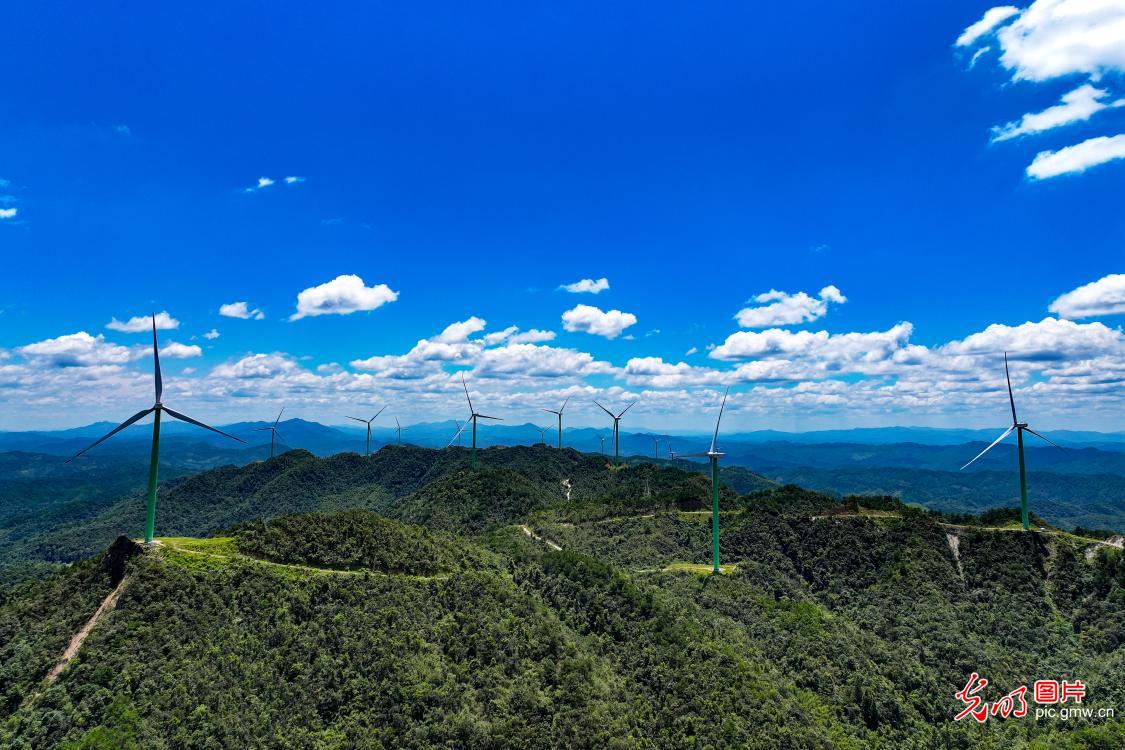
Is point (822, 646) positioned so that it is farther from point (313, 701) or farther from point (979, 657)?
point (313, 701)

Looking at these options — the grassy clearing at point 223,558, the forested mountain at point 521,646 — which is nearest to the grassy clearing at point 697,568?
the forested mountain at point 521,646

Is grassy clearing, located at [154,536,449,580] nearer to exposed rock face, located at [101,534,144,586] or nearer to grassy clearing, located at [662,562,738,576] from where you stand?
exposed rock face, located at [101,534,144,586]

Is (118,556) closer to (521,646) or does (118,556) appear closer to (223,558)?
(223,558)

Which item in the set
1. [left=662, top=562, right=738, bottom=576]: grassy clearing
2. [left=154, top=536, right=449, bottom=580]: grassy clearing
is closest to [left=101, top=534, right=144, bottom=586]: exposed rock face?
[left=154, top=536, right=449, bottom=580]: grassy clearing

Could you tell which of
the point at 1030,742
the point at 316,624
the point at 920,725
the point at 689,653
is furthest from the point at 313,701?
the point at 1030,742

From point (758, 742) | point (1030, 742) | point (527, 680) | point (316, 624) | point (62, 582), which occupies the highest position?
point (62, 582)

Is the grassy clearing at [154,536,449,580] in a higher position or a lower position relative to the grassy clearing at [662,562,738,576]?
higher

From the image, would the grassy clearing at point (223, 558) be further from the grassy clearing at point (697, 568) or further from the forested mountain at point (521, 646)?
the grassy clearing at point (697, 568)
